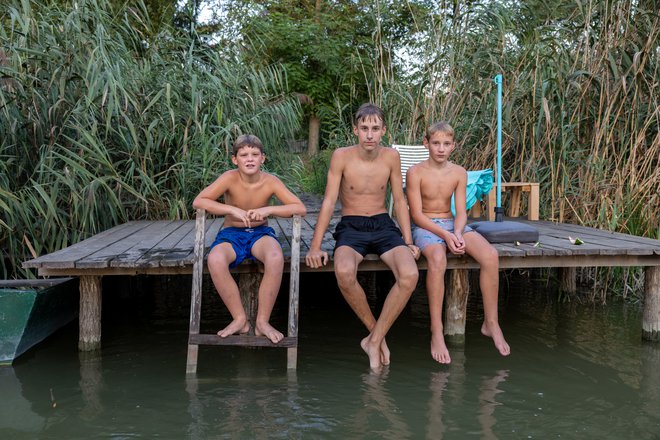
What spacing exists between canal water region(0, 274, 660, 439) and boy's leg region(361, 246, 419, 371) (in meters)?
0.14

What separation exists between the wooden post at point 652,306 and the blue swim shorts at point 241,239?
2.56m

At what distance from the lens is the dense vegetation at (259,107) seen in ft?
14.9

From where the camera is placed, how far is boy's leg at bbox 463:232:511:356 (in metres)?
3.60

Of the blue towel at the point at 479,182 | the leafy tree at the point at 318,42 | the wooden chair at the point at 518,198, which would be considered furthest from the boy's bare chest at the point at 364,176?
the leafy tree at the point at 318,42

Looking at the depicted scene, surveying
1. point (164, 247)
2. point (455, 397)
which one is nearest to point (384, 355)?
point (455, 397)

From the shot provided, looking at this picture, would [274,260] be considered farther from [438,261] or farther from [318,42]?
[318,42]

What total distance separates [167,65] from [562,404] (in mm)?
4456

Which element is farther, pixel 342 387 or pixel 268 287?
pixel 268 287

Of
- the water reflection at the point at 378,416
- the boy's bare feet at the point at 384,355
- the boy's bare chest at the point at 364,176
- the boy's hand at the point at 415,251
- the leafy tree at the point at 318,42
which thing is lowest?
the water reflection at the point at 378,416

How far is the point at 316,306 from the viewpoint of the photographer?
5.23m

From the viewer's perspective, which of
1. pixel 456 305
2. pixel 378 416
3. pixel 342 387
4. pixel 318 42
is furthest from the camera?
pixel 318 42

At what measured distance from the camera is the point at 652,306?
4.11 meters

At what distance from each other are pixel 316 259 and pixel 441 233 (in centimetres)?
77

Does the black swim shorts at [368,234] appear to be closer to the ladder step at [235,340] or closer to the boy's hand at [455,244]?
the boy's hand at [455,244]
